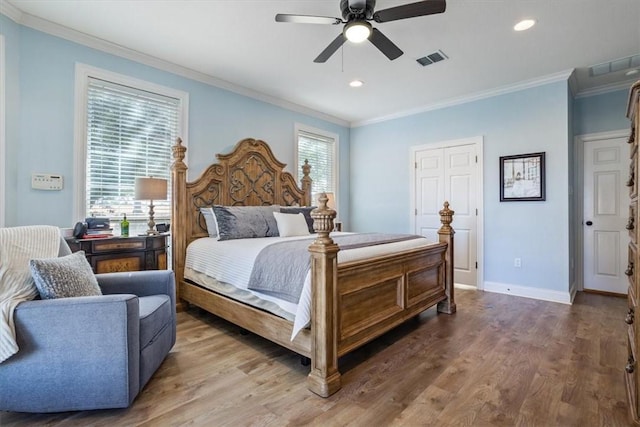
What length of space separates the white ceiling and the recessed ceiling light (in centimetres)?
6

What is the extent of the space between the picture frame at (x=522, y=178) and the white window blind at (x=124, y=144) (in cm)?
419

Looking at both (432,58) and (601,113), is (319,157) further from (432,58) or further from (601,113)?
(601,113)

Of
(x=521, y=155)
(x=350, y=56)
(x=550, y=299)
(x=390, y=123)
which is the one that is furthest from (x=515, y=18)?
(x=550, y=299)

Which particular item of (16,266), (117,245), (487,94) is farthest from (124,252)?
(487,94)

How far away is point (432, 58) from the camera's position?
3381mm

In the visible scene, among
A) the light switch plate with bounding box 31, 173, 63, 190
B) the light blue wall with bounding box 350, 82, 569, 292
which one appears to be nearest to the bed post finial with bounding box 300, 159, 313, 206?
the light blue wall with bounding box 350, 82, 569, 292

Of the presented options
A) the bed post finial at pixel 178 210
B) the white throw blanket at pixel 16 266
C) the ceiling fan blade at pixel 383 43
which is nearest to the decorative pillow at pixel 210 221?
the bed post finial at pixel 178 210

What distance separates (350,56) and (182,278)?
296cm

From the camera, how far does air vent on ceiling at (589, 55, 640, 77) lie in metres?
3.35

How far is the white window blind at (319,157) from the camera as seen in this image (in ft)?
16.8

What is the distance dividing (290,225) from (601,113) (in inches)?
170

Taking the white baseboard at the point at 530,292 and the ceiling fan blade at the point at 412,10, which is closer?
the ceiling fan blade at the point at 412,10

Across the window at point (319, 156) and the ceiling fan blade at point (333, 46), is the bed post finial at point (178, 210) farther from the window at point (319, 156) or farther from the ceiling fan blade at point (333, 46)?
the window at point (319, 156)

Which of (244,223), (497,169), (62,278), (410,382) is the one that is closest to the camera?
(62,278)
